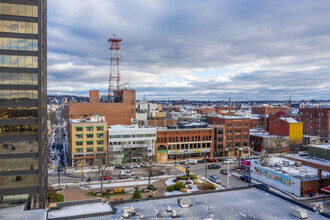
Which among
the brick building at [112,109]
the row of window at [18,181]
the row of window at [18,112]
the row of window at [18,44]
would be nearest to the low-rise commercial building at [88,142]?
the brick building at [112,109]

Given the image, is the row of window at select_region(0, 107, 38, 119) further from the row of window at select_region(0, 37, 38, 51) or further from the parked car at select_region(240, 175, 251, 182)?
the parked car at select_region(240, 175, 251, 182)

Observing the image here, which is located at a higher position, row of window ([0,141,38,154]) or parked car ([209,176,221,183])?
row of window ([0,141,38,154])

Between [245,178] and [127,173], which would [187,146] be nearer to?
[127,173]

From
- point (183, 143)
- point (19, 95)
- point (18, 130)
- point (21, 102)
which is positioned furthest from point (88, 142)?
point (19, 95)

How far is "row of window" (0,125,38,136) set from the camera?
3731 centimetres

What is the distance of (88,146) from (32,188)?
4112 centimetres

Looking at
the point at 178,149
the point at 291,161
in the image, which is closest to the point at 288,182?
the point at 291,161

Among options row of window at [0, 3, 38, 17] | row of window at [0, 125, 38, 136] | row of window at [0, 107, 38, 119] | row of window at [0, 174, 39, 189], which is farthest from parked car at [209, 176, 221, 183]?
row of window at [0, 3, 38, 17]

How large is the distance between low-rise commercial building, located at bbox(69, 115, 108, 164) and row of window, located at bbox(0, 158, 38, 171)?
130ft

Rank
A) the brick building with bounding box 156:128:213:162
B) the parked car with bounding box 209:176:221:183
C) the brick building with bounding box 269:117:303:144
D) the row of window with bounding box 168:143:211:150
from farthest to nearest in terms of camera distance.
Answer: the brick building with bounding box 269:117:303:144, the row of window with bounding box 168:143:211:150, the brick building with bounding box 156:128:213:162, the parked car with bounding box 209:176:221:183

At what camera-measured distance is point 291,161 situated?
210 ft

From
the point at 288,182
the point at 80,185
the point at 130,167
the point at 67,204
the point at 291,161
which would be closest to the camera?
the point at 67,204

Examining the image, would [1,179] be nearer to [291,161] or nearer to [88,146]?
[88,146]

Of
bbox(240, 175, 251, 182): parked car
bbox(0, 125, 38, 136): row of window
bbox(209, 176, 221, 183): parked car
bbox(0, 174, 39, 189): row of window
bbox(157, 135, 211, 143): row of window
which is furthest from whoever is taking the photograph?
bbox(157, 135, 211, 143): row of window
